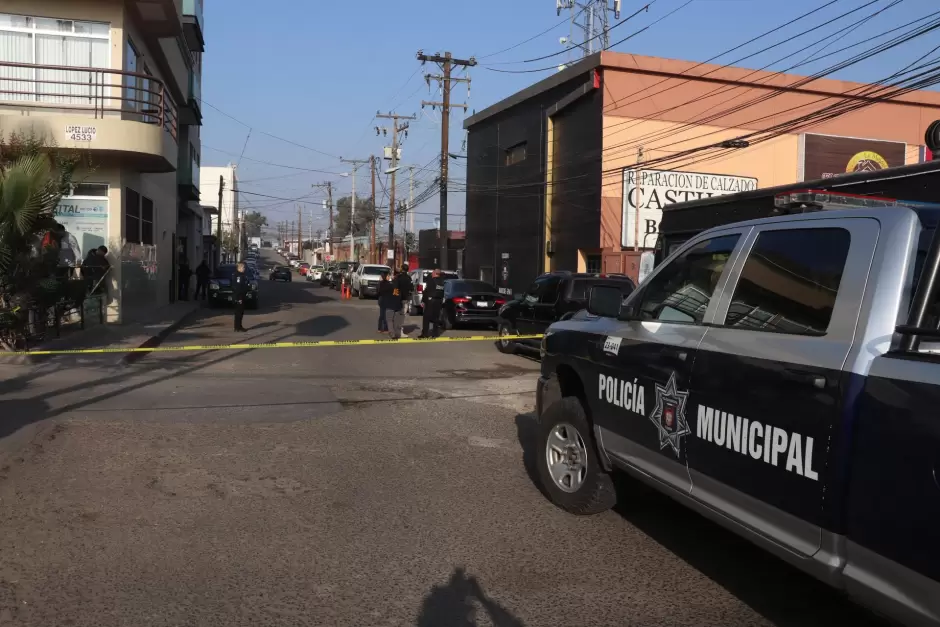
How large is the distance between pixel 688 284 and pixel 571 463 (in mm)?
1756

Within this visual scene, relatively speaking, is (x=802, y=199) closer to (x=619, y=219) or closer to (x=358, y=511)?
(x=358, y=511)

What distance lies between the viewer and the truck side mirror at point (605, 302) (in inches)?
211

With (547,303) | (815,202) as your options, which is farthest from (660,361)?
(547,303)

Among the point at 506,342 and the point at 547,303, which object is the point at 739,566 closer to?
the point at 547,303

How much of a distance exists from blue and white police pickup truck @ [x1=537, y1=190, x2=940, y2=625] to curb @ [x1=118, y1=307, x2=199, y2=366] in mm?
10728

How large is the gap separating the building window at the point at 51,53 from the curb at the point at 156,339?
18.4ft

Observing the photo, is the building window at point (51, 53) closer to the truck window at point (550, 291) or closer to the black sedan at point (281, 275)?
the truck window at point (550, 291)

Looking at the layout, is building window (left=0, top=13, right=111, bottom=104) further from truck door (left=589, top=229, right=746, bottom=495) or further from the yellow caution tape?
truck door (left=589, top=229, right=746, bottom=495)

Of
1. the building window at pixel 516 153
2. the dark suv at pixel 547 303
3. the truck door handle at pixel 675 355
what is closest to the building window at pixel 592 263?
the building window at pixel 516 153

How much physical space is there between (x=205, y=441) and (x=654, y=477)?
4975 millimetres

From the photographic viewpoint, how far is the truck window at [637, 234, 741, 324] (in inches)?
177

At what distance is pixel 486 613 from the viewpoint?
4.18 metres

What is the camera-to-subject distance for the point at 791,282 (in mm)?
3820

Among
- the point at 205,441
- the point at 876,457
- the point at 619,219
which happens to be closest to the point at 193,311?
the point at 619,219
